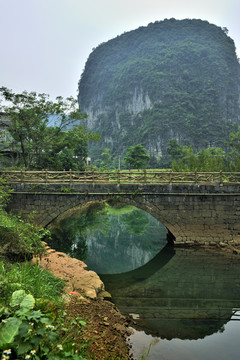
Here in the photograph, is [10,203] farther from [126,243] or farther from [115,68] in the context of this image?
[115,68]

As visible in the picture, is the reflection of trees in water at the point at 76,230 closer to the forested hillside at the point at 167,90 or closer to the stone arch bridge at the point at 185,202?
the stone arch bridge at the point at 185,202

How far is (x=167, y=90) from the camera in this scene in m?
104

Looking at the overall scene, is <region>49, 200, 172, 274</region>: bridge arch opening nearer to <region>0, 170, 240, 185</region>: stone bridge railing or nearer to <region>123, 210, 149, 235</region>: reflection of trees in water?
<region>123, 210, 149, 235</region>: reflection of trees in water

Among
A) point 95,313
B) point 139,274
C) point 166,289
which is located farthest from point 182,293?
point 95,313

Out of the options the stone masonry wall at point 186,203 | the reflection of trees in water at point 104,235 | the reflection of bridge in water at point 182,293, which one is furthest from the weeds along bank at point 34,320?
the reflection of trees in water at point 104,235

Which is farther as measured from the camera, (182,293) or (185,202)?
(185,202)

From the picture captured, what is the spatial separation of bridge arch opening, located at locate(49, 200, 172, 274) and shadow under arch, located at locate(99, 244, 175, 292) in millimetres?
462

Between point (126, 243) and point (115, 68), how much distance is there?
138 metres

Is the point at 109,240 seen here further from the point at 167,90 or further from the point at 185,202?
the point at 167,90

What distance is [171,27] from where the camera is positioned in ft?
446

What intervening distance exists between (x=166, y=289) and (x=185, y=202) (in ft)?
19.7

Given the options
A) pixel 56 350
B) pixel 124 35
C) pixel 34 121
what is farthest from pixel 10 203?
pixel 124 35

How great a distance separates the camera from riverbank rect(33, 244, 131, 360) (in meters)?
5.18

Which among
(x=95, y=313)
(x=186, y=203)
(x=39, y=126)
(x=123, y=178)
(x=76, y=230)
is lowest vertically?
(x=76, y=230)
